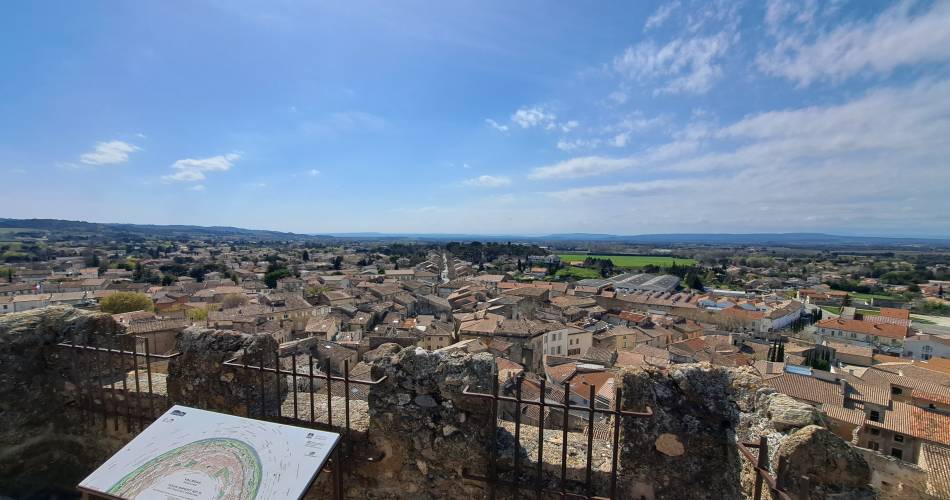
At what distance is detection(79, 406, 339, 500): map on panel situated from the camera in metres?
3.20

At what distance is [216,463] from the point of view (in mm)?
3404

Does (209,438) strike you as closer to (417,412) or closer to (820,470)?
(417,412)

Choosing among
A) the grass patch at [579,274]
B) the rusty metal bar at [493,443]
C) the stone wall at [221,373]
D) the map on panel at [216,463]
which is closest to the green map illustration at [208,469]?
the map on panel at [216,463]

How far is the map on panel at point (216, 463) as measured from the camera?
320cm

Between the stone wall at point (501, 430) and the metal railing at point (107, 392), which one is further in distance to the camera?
the metal railing at point (107, 392)

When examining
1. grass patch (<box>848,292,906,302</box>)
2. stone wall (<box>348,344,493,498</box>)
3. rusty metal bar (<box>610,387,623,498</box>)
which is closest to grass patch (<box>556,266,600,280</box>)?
grass patch (<box>848,292,906,302</box>)

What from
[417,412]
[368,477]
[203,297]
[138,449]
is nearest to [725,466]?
[417,412]

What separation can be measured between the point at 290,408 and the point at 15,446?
4.29 meters

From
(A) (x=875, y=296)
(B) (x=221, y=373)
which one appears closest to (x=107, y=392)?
(B) (x=221, y=373)

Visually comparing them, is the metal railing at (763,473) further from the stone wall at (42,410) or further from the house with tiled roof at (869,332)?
the house with tiled roof at (869,332)

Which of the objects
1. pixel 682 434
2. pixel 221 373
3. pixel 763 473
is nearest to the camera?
pixel 763 473

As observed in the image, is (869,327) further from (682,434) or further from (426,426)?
(426,426)

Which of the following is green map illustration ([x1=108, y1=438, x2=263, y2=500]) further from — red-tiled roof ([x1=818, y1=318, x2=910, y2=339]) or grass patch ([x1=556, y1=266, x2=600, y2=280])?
grass patch ([x1=556, y1=266, x2=600, y2=280])

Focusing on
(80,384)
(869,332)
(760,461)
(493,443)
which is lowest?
(869,332)
